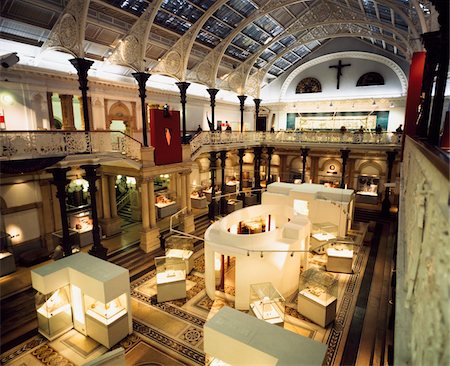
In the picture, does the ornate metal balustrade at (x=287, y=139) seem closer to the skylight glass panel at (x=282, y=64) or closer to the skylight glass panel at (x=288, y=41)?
the skylight glass panel at (x=288, y=41)

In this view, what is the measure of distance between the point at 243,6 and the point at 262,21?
8.45 feet

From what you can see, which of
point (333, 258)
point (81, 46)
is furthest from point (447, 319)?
point (81, 46)

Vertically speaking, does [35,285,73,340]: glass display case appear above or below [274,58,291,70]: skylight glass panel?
below

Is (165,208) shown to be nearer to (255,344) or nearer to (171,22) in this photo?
(171,22)

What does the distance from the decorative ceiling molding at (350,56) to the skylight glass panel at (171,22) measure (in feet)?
42.7

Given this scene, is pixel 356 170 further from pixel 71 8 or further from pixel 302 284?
pixel 71 8

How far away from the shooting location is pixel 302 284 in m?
8.19

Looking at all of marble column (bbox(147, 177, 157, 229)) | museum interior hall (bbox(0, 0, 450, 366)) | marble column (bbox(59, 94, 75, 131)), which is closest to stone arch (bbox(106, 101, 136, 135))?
museum interior hall (bbox(0, 0, 450, 366))

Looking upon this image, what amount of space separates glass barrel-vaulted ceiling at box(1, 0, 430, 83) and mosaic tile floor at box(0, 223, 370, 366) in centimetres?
981

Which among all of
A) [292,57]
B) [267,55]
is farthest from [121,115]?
[292,57]

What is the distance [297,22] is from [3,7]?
1479cm

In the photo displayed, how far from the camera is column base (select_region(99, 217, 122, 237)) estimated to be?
13.9 m

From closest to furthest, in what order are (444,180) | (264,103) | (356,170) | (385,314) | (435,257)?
1. (444,180)
2. (435,257)
3. (385,314)
4. (356,170)
5. (264,103)

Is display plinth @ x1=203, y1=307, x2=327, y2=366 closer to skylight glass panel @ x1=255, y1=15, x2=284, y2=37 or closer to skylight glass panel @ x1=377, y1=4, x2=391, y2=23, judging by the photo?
skylight glass panel @ x1=377, y1=4, x2=391, y2=23
